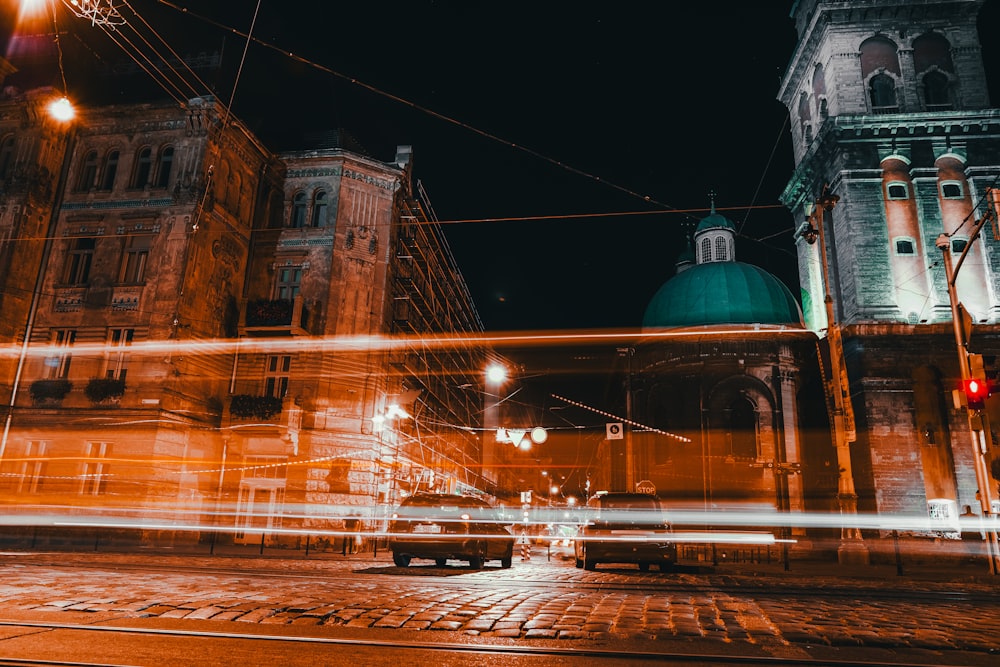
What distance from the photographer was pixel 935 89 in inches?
1521

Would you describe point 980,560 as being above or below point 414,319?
below

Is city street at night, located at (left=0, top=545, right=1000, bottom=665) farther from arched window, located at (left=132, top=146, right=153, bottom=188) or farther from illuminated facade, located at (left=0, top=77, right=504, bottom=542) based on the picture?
arched window, located at (left=132, top=146, right=153, bottom=188)

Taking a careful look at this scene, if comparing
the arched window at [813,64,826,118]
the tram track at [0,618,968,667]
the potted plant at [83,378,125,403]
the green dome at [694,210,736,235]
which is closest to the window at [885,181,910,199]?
the arched window at [813,64,826,118]

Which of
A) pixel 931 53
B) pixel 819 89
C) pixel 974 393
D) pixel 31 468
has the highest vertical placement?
pixel 819 89

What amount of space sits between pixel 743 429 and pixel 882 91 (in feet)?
71.6

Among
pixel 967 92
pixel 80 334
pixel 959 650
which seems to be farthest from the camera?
pixel 967 92

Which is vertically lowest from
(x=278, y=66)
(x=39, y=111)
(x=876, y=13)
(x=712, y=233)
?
(x=39, y=111)

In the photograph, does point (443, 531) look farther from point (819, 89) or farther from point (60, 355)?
point (819, 89)

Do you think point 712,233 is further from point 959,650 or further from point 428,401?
point 959,650

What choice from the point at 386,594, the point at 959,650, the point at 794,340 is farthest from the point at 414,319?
the point at 959,650

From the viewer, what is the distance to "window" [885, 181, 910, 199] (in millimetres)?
37250

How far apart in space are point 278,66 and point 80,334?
14438mm

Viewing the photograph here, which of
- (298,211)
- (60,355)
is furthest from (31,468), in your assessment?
(298,211)

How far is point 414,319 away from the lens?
35.4 metres
